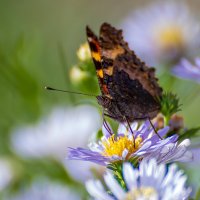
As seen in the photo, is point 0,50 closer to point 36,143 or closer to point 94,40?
point 36,143

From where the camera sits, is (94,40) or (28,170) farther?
(28,170)

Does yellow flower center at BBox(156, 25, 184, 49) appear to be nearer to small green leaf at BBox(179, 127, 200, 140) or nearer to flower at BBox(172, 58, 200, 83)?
flower at BBox(172, 58, 200, 83)

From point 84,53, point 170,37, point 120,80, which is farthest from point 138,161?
point 170,37

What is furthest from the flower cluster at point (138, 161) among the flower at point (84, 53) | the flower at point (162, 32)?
the flower at point (162, 32)

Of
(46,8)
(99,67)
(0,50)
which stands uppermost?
(46,8)

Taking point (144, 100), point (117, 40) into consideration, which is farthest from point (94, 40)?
point (144, 100)

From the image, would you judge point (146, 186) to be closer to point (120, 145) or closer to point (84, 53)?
point (120, 145)

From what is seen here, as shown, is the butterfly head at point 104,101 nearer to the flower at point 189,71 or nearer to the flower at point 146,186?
the flower at point 189,71
